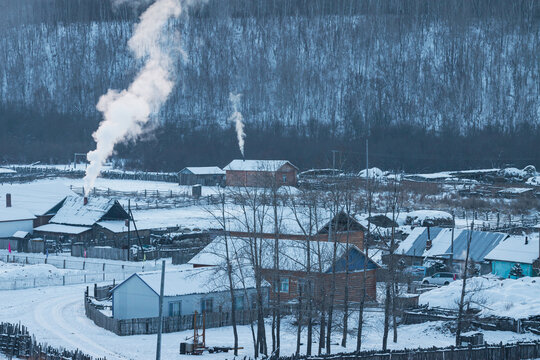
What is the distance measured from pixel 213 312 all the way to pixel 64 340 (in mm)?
4738

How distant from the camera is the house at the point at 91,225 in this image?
40.7 metres

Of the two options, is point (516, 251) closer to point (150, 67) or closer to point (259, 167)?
point (259, 167)

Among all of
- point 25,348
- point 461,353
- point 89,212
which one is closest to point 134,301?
point 25,348

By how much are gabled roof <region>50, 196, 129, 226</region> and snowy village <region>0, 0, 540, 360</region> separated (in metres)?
0.11

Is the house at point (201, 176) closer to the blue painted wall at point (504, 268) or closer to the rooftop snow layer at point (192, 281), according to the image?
the blue painted wall at point (504, 268)

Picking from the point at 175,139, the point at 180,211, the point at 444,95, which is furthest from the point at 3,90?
the point at 180,211

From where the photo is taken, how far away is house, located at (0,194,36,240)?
135 feet

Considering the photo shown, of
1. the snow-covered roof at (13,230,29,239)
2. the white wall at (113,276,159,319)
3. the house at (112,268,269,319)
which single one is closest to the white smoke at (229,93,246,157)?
the snow-covered roof at (13,230,29,239)

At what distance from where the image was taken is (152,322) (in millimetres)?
24156

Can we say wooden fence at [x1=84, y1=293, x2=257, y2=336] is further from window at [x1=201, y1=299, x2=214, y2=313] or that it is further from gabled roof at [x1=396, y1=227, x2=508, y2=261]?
gabled roof at [x1=396, y1=227, x2=508, y2=261]

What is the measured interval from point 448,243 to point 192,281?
13.8 metres

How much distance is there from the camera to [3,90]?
101 meters

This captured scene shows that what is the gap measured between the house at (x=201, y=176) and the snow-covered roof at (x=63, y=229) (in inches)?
1001

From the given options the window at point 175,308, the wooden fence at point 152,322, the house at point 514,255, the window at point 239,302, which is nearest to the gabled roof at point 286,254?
the window at point 239,302
